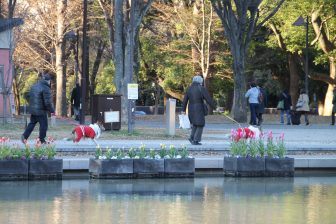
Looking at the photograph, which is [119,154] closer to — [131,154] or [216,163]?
[131,154]

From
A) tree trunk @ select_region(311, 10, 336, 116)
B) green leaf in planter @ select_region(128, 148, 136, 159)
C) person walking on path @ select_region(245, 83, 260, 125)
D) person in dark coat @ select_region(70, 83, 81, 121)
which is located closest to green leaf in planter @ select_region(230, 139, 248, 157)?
green leaf in planter @ select_region(128, 148, 136, 159)

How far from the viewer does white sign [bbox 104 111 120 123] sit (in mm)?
29391

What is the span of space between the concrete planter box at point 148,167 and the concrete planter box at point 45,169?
5.00ft

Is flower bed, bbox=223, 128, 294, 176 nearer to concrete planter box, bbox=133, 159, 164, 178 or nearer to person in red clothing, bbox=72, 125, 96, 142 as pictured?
concrete planter box, bbox=133, 159, 164, 178

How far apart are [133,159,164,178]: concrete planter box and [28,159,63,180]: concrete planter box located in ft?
5.00

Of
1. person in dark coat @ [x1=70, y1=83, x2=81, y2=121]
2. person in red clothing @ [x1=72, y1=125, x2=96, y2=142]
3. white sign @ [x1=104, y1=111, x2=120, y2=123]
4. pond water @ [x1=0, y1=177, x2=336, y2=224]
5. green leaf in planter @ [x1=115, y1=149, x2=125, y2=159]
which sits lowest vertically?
pond water @ [x1=0, y1=177, x2=336, y2=224]

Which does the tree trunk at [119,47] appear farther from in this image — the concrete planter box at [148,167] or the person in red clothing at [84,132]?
the concrete planter box at [148,167]

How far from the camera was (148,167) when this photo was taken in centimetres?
1858

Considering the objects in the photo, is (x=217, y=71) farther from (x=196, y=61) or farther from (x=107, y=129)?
(x=107, y=129)

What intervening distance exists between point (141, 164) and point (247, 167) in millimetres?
2225

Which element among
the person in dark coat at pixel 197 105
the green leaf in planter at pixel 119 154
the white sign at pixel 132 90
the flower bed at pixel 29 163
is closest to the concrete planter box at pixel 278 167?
the green leaf in planter at pixel 119 154

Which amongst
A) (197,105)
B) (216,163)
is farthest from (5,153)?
(197,105)

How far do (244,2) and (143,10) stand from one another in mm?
9392

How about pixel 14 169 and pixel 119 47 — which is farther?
pixel 119 47
